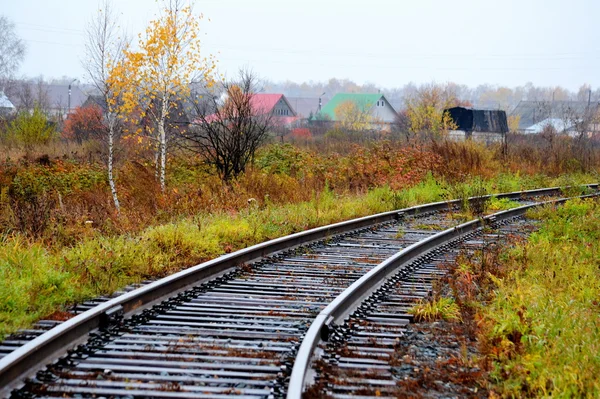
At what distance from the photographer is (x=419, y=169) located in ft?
71.2

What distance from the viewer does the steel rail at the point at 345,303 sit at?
469cm

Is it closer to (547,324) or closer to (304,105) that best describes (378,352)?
(547,324)

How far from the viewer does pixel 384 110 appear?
108 meters

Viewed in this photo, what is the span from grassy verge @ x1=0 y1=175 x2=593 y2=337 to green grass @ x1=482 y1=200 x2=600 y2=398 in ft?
12.8

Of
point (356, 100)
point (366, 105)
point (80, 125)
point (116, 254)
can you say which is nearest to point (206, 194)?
point (116, 254)

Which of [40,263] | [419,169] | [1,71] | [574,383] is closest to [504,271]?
[574,383]

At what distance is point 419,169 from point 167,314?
1620cm

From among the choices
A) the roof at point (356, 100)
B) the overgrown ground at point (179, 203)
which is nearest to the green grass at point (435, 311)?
the overgrown ground at point (179, 203)

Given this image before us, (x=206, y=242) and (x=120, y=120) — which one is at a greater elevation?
(x=120, y=120)

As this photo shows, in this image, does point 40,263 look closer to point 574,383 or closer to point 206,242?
point 206,242

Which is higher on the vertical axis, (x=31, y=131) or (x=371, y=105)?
(x=371, y=105)

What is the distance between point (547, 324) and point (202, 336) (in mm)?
3068

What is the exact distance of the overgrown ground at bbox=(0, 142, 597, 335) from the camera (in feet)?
24.3

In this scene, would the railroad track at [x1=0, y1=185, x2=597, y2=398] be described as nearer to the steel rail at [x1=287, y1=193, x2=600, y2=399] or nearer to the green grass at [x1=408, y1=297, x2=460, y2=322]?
the steel rail at [x1=287, y1=193, x2=600, y2=399]
